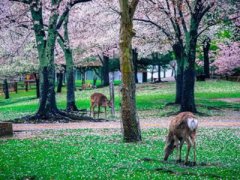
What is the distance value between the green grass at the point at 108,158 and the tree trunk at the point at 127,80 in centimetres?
56

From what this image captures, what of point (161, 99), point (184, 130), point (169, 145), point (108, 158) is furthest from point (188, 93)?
point (184, 130)

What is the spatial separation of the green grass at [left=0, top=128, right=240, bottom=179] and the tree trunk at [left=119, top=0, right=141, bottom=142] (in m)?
0.56

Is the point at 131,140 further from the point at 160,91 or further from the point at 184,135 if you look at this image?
the point at 160,91

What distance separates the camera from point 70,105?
118 feet

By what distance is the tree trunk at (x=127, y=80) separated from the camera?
1823 centimetres

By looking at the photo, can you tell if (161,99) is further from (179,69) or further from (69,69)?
(69,69)

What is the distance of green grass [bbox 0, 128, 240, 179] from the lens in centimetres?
1165

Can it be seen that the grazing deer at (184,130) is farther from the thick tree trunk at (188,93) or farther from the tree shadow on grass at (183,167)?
the thick tree trunk at (188,93)

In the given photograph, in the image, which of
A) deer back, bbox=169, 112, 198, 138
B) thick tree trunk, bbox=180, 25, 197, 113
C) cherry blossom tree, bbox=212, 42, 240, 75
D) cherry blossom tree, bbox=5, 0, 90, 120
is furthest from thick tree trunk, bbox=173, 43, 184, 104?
deer back, bbox=169, 112, 198, 138

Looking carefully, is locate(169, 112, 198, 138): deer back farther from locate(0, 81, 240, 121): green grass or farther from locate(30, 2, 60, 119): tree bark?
locate(0, 81, 240, 121): green grass

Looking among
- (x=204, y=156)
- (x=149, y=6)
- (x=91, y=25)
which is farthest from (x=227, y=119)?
(x=91, y=25)

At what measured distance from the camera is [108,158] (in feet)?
46.5

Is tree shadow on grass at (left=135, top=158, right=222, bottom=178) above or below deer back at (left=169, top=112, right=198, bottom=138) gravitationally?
below

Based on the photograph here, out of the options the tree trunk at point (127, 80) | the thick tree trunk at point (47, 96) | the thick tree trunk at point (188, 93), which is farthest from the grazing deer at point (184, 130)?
the thick tree trunk at point (188, 93)
